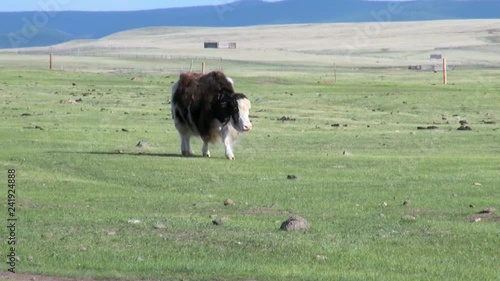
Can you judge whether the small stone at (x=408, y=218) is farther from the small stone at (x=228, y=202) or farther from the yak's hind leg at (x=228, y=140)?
the yak's hind leg at (x=228, y=140)

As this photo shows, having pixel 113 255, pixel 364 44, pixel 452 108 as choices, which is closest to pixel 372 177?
pixel 113 255

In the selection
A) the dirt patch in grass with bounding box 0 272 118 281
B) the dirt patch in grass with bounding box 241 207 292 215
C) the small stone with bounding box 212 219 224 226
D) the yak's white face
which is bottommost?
the dirt patch in grass with bounding box 0 272 118 281

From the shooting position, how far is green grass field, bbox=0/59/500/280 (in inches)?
488

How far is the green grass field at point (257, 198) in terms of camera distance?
40.7 feet

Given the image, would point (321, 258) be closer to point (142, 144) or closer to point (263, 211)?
point (263, 211)

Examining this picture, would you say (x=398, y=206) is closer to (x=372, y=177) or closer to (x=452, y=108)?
(x=372, y=177)

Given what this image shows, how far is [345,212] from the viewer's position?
16266mm

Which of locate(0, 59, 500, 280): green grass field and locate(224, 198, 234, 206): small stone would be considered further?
locate(224, 198, 234, 206): small stone

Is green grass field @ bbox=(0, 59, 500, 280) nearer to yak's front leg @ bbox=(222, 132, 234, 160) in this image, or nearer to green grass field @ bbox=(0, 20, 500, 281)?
green grass field @ bbox=(0, 20, 500, 281)

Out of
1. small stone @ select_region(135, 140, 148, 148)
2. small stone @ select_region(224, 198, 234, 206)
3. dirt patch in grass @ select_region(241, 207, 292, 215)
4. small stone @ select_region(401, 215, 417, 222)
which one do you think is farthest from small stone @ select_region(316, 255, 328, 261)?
small stone @ select_region(135, 140, 148, 148)

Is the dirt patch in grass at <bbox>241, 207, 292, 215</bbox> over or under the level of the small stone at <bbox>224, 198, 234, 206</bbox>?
under

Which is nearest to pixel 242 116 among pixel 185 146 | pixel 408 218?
pixel 185 146

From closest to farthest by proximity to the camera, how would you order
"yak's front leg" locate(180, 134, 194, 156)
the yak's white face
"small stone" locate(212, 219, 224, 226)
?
1. "small stone" locate(212, 219, 224, 226)
2. the yak's white face
3. "yak's front leg" locate(180, 134, 194, 156)

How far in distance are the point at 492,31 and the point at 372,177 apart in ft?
543
